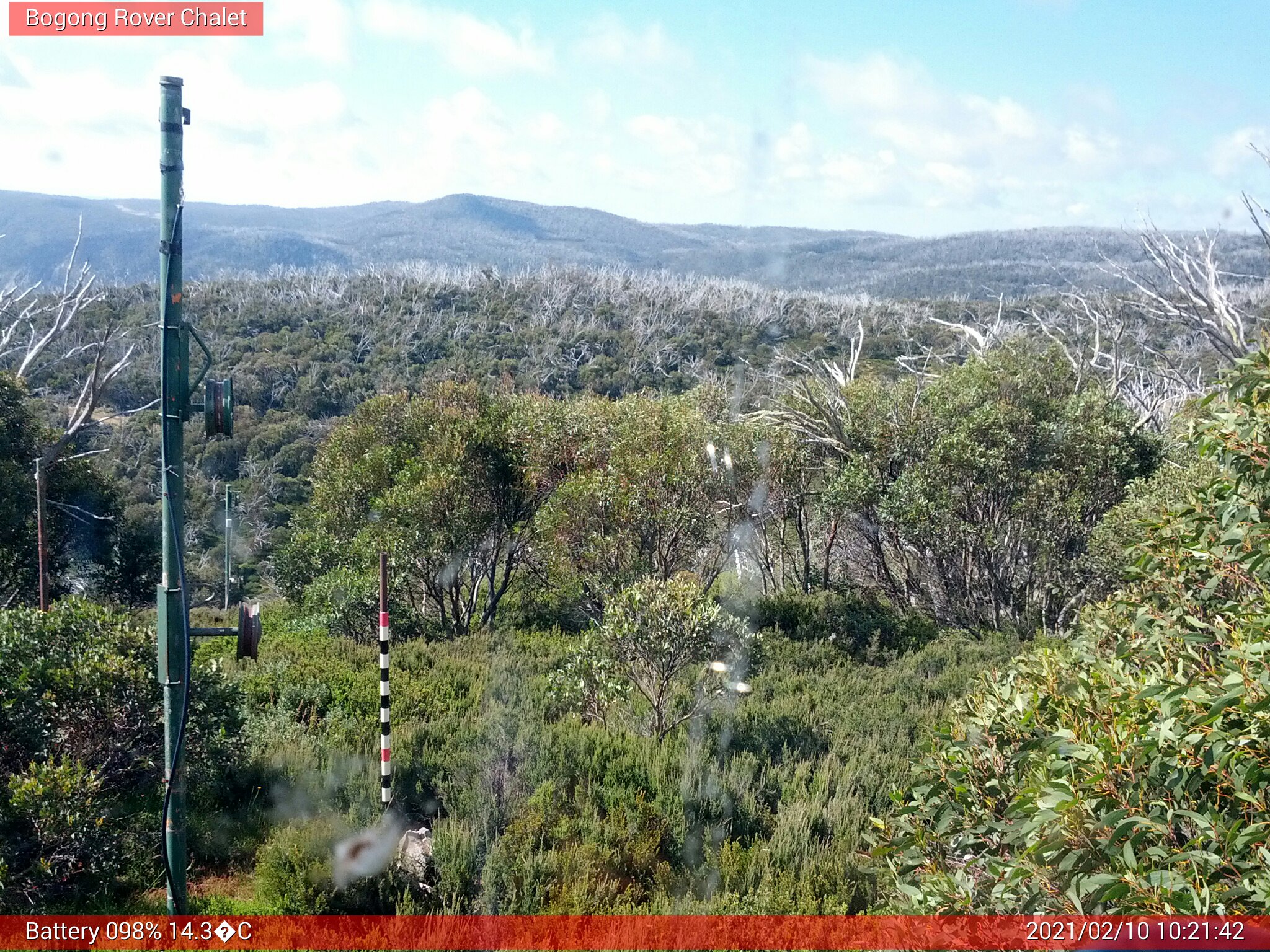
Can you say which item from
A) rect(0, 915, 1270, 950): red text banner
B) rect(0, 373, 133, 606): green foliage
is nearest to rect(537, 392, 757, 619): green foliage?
rect(0, 915, 1270, 950): red text banner

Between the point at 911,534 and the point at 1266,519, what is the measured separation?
874 centimetres

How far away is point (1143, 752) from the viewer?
257 centimetres

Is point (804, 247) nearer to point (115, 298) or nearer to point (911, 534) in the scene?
point (115, 298)

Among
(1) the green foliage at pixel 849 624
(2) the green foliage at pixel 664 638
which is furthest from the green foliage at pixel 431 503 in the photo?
(2) the green foliage at pixel 664 638

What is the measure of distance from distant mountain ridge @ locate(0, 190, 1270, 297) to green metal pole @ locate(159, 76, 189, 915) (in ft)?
45.8

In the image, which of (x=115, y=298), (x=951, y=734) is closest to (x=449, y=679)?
(x=951, y=734)

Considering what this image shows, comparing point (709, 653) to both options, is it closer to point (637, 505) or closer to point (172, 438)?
point (637, 505)

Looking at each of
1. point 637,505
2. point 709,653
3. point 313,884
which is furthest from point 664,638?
point 313,884

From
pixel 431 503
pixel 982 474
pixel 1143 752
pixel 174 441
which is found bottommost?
pixel 431 503

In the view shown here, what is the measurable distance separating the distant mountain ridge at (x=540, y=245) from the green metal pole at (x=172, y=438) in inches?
550

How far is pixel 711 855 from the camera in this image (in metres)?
5.20

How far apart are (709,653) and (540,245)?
108 m

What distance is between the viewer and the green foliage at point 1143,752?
2.37 m

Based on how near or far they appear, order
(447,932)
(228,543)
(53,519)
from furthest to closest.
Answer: (228,543), (53,519), (447,932)
